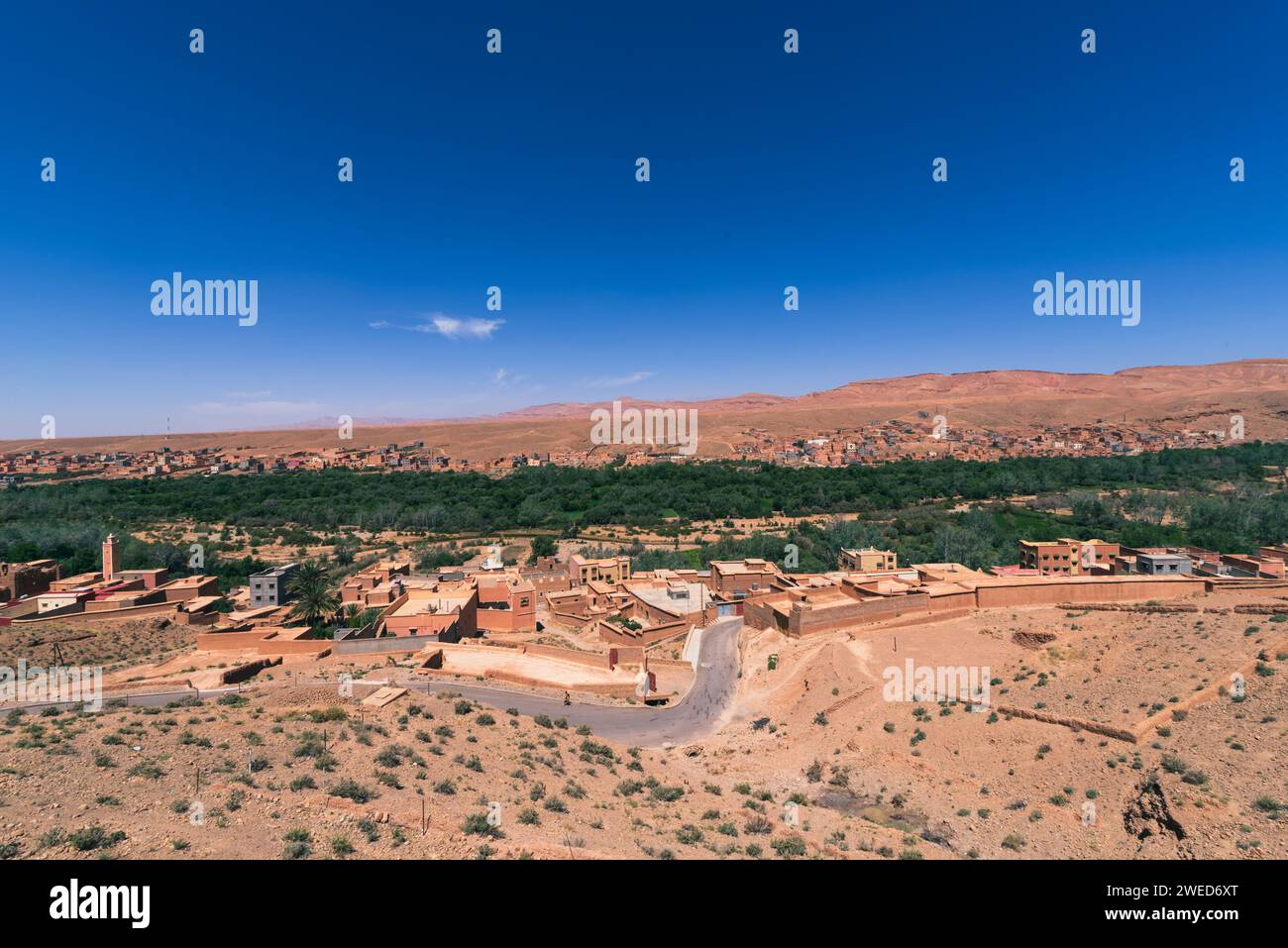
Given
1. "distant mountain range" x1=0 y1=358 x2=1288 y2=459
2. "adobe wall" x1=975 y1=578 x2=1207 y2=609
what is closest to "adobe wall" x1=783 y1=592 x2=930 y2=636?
"adobe wall" x1=975 y1=578 x2=1207 y2=609

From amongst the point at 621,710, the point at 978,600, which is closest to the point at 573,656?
the point at 621,710

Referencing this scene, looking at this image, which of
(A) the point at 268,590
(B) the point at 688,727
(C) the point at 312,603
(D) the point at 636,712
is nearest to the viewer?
(B) the point at 688,727

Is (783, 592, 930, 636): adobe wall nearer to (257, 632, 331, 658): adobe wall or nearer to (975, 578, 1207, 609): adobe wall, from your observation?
(975, 578, 1207, 609): adobe wall

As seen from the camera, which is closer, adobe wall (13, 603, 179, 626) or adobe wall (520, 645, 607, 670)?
adobe wall (520, 645, 607, 670)

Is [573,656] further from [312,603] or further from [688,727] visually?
[312,603]

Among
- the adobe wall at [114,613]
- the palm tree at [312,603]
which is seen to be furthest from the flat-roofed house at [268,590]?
the palm tree at [312,603]
